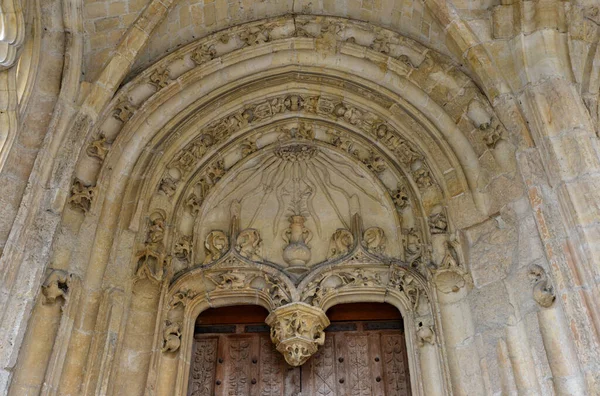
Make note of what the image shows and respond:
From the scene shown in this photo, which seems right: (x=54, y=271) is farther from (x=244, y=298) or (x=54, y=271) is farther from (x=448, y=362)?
(x=448, y=362)

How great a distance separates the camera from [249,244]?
5.93m

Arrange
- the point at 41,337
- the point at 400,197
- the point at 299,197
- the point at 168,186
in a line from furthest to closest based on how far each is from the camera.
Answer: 1. the point at 299,197
2. the point at 400,197
3. the point at 168,186
4. the point at 41,337

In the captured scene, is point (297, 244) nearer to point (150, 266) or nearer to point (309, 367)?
point (309, 367)

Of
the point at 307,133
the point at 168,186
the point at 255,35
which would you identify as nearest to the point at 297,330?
the point at 168,186

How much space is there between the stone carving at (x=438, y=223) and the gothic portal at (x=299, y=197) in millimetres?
15

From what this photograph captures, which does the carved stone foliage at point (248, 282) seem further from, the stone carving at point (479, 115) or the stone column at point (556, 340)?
the stone carving at point (479, 115)

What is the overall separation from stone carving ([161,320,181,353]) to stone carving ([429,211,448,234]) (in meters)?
2.52

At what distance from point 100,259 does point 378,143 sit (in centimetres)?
311

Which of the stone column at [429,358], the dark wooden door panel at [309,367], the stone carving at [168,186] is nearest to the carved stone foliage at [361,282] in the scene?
the stone column at [429,358]

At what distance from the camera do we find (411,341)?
17.0 ft

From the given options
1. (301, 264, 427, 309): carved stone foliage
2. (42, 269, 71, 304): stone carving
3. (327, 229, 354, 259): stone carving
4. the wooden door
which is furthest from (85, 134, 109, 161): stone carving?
(327, 229, 354, 259): stone carving

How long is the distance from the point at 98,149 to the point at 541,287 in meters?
3.93

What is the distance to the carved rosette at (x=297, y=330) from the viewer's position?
16.8ft

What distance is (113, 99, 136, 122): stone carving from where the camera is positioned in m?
Result: 5.55
